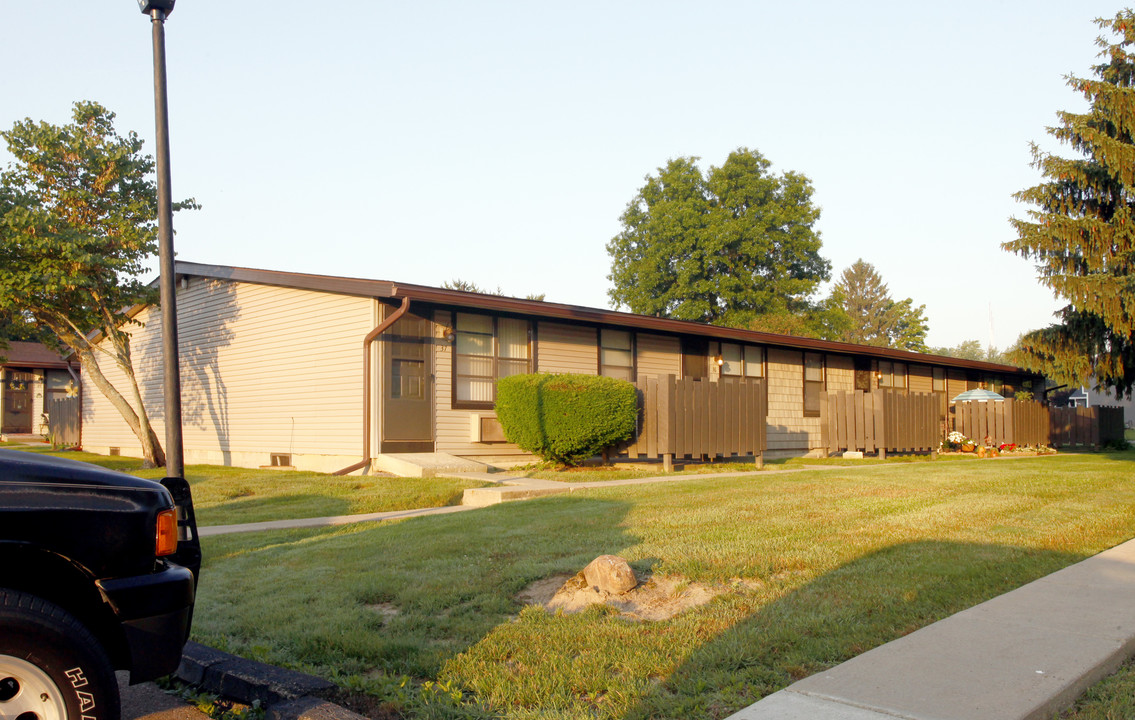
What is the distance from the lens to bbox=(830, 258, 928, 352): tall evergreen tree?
87.2m

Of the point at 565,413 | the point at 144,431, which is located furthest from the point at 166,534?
the point at 144,431

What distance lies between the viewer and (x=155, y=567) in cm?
345

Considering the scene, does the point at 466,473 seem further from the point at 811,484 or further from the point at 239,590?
the point at 239,590

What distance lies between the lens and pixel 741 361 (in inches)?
893

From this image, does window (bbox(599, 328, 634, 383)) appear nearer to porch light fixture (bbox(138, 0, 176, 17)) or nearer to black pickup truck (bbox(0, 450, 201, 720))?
porch light fixture (bbox(138, 0, 176, 17))

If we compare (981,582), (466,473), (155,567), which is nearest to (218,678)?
(155,567)

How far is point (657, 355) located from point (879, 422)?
6.12 metres

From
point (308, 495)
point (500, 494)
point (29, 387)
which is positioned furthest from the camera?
point (29, 387)

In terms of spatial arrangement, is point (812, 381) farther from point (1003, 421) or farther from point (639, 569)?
point (639, 569)

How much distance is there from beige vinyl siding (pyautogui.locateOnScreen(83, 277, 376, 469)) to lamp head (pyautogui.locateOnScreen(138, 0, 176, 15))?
9.20 m

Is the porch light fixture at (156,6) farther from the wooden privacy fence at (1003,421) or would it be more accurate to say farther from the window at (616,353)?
the wooden privacy fence at (1003,421)

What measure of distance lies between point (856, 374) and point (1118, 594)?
70.3 ft

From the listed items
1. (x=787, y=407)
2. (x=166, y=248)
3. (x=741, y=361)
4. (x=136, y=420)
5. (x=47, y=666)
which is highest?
(x=166, y=248)

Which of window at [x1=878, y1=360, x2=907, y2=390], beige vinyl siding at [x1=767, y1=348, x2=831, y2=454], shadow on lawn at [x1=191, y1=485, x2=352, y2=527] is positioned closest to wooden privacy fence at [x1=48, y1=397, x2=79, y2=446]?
shadow on lawn at [x1=191, y1=485, x2=352, y2=527]
